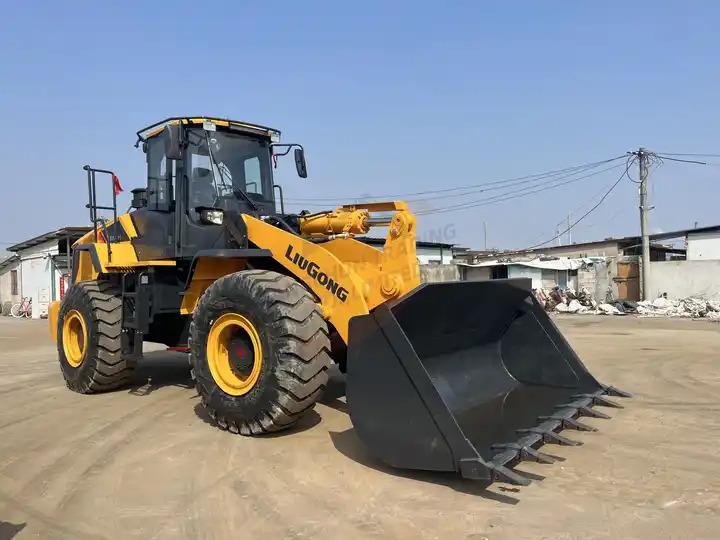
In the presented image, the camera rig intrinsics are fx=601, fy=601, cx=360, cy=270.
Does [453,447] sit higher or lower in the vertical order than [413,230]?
lower

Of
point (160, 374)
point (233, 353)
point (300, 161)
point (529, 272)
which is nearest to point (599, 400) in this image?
point (233, 353)

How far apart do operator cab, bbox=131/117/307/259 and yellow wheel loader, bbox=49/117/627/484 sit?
19 millimetres

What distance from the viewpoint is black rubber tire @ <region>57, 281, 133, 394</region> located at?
287 inches

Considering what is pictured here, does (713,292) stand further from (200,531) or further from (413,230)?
(200,531)

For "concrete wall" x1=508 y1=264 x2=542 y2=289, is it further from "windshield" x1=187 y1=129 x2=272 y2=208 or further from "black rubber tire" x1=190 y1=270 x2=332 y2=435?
"black rubber tire" x1=190 y1=270 x2=332 y2=435

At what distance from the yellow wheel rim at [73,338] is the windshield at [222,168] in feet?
8.57

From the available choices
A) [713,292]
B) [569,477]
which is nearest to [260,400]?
[569,477]

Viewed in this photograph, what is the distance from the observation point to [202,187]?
678 cm

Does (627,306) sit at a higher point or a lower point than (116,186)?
lower

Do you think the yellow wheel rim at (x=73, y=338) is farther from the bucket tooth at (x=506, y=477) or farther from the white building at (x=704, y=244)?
the white building at (x=704, y=244)

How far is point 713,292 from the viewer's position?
2622cm

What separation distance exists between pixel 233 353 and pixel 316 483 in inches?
69.7

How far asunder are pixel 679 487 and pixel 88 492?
406 centimetres

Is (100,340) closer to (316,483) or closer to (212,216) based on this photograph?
(212,216)
